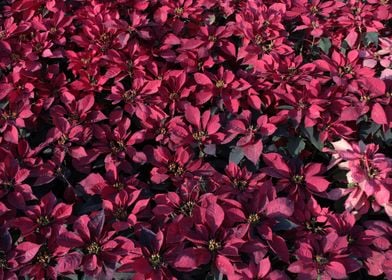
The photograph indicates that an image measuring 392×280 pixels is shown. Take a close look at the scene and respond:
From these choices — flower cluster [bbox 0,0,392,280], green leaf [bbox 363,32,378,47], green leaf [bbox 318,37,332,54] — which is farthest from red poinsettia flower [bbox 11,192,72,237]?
green leaf [bbox 363,32,378,47]

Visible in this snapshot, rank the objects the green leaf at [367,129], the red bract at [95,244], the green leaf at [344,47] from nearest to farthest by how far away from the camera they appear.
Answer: the red bract at [95,244] < the green leaf at [367,129] < the green leaf at [344,47]

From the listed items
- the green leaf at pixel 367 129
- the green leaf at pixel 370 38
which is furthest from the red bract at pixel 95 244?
the green leaf at pixel 370 38

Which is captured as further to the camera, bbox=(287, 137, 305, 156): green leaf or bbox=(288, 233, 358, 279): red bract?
bbox=(287, 137, 305, 156): green leaf

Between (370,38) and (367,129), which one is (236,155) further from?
(370,38)

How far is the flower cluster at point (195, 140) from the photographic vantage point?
1128 mm

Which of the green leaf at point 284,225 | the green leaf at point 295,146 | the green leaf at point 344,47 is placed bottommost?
the green leaf at point 295,146

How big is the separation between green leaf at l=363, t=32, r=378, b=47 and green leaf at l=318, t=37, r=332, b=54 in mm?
127

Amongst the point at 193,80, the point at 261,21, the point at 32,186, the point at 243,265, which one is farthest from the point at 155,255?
the point at 261,21

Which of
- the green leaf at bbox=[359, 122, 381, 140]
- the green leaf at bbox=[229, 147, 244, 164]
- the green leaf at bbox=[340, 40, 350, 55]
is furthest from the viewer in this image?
the green leaf at bbox=[340, 40, 350, 55]

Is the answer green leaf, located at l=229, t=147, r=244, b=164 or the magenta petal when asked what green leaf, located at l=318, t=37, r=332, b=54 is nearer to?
green leaf, located at l=229, t=147, r=244, b=164

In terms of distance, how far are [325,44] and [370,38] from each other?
0.52 ft

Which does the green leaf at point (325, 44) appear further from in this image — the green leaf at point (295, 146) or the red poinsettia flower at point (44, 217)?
the red poinsettia flower at point (44, 217)

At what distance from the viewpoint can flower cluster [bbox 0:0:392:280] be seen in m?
1.13

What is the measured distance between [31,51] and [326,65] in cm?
95
